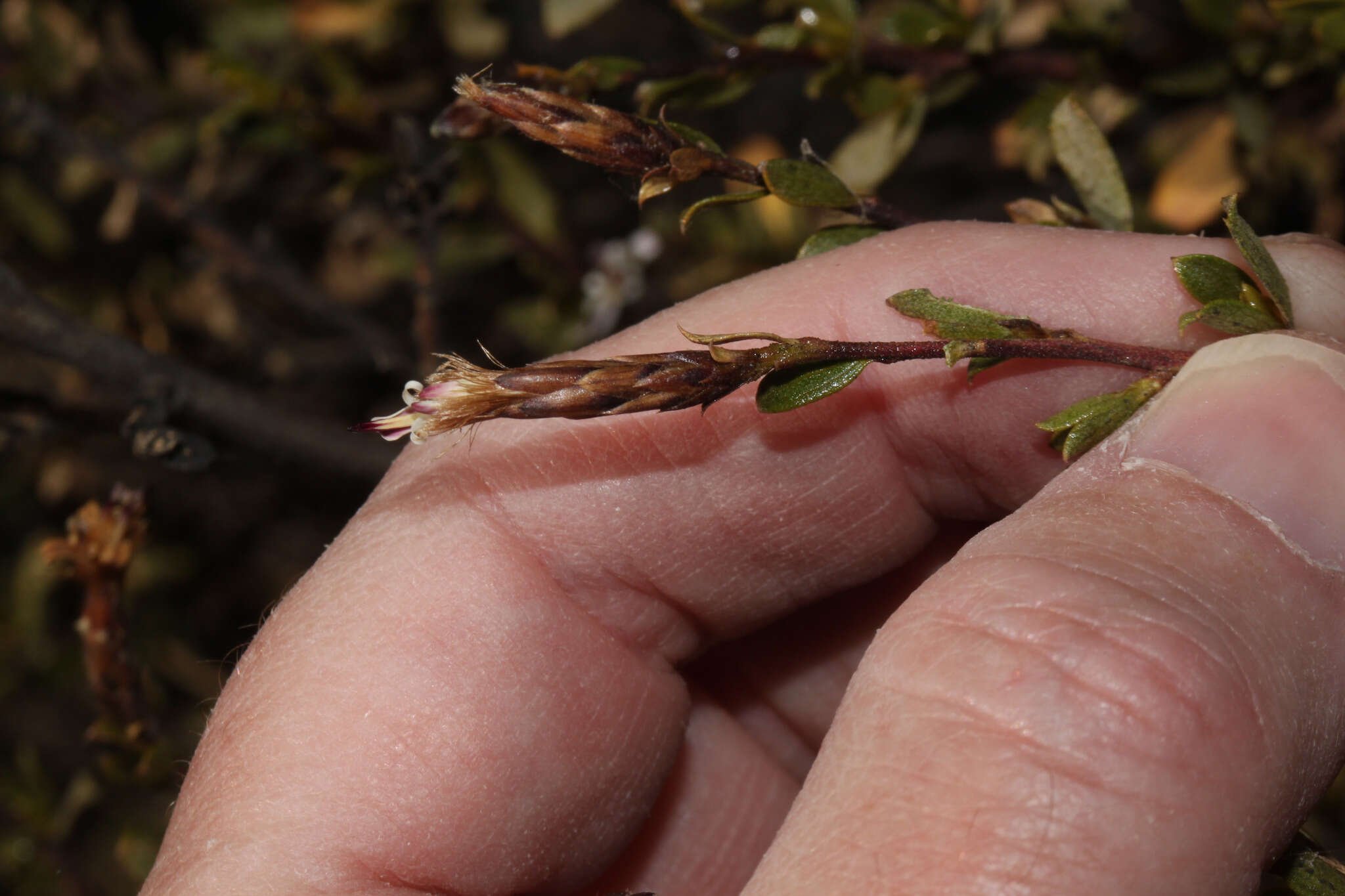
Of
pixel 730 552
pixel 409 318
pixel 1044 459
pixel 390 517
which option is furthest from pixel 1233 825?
pixel 409 318

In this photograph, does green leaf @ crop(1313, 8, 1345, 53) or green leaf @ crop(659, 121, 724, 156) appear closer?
green leaf @ crop(659, 121, 724, 156)

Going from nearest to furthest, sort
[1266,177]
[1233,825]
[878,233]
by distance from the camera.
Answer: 1. [1233,825]
2. [878,233]
3. [1266,177]

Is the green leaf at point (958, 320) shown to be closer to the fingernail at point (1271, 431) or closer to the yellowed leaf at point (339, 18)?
the fingernail at point (1271, 431)

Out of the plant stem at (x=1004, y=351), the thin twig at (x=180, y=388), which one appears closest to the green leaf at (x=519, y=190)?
the thin twig at (x=180, y=388)

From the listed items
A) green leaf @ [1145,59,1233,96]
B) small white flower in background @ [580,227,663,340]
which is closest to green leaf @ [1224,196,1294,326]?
green leaf @ [1145,59,1233,96]

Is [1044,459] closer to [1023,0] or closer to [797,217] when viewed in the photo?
[797,217]

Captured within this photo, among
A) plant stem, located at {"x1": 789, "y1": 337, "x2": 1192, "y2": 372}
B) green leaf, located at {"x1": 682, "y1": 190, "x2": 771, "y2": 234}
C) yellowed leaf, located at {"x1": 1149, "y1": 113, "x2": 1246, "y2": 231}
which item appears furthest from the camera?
yellowed leaf, located at {"x1": 1149, "y1": 113, "x2": 1246, "y2": 231}

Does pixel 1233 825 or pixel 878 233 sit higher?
pixel 878 233

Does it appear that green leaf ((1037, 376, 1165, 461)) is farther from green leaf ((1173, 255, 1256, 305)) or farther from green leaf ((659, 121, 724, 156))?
green leaf ((659, 121, 724, 156))
